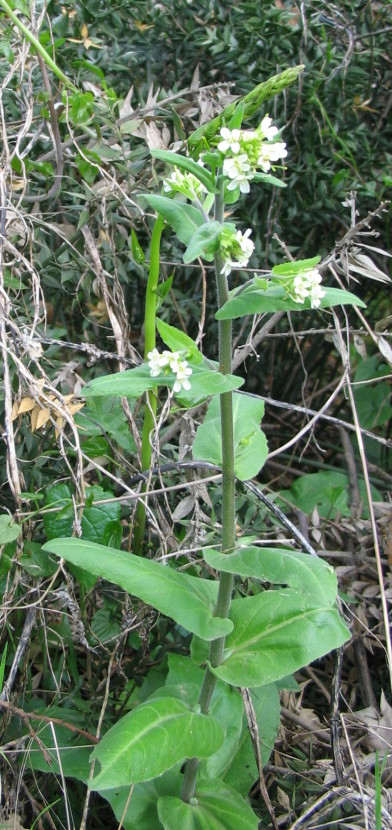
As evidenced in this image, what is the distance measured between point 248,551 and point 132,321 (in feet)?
4.83

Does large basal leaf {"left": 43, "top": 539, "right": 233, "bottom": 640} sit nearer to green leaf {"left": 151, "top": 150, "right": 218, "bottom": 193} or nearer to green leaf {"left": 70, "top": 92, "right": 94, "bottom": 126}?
green leaf {"left": 151, "top": 150, "right": 218, "bottom": 193}

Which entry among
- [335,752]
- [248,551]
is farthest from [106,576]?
[335,752]

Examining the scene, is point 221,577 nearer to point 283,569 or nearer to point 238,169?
point 283,569

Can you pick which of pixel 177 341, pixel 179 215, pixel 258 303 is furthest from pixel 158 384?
pixel 179 215

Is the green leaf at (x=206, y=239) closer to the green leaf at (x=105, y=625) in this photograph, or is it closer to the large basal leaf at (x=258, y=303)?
the large basal leaf at (x=258, y=303)

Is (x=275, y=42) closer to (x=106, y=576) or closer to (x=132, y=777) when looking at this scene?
(x=106, y=576)

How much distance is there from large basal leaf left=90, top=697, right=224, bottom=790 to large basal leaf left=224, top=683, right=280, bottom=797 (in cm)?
35

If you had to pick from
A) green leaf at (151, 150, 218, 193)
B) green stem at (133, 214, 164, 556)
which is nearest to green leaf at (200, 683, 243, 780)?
green stem at (133, 214, 164, 556)

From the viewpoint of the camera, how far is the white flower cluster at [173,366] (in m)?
1.32

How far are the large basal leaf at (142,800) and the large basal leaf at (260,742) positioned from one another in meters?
0.15

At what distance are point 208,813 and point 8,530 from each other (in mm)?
754

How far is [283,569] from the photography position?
4.65 ft

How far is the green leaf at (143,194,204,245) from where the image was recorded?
143cm

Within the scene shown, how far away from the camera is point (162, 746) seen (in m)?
1.37
